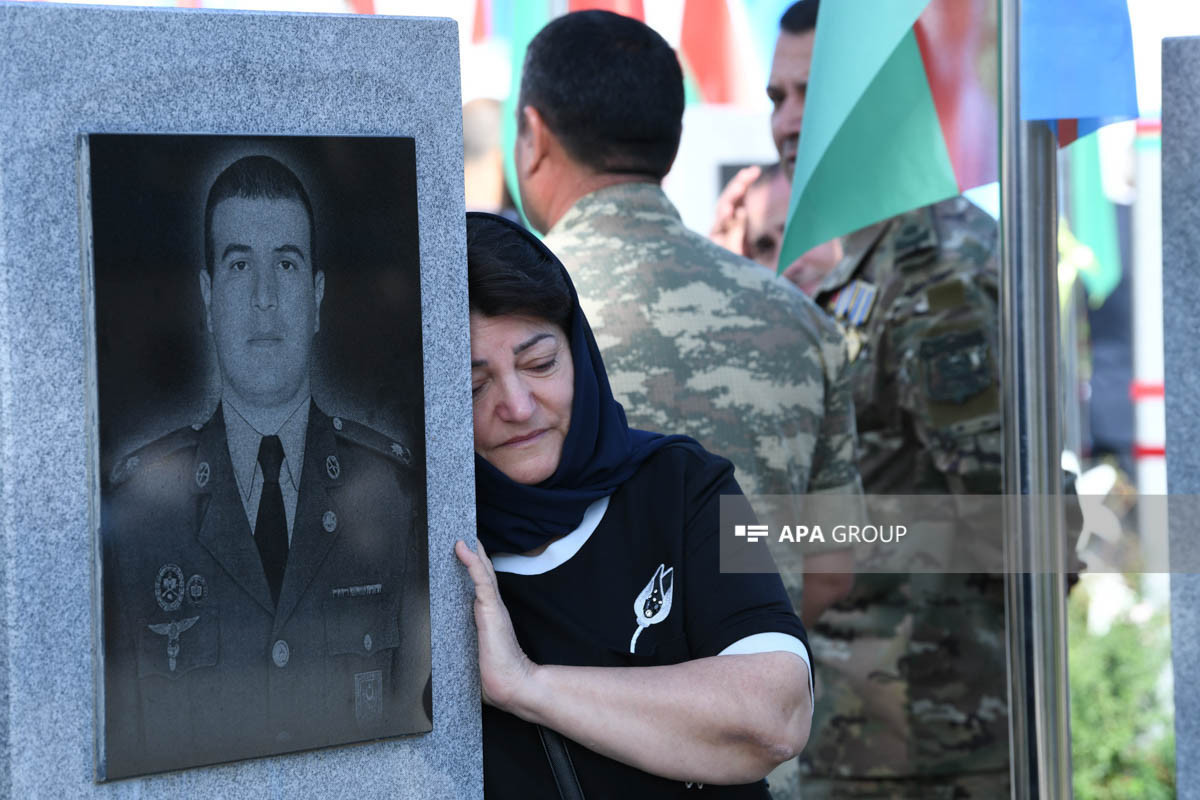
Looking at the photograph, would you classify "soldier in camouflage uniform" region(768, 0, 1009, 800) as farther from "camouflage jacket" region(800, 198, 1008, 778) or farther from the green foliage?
the green foliage

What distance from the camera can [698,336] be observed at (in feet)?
8.71

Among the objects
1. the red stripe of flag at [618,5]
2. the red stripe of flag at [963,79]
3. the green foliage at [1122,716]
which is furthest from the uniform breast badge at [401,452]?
the green foliage at [1122,716]

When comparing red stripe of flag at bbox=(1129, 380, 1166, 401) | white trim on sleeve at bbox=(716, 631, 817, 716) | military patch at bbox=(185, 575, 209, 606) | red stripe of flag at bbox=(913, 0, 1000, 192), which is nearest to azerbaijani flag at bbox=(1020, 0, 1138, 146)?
red stripe of flag at bbox=(913, 0, 1000, 192)

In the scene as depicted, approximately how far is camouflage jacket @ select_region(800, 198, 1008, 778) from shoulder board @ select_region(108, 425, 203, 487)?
2.42m

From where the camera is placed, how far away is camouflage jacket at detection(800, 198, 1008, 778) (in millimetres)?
3598

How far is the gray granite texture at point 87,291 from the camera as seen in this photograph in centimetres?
142

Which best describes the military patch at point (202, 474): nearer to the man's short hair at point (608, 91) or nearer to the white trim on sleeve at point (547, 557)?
the white trim on sleeve at point (547, 557)

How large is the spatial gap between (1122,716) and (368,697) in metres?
4.28

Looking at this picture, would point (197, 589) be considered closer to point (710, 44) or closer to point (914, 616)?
point (914, 616)

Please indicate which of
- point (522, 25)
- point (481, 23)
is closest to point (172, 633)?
point (522, 25)

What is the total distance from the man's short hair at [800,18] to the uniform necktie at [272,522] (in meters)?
2.44

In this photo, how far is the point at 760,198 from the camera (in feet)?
14.2

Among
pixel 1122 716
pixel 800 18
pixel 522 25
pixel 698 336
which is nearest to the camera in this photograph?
pixel 698 336

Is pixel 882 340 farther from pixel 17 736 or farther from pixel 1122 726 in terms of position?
pixel 17 736
